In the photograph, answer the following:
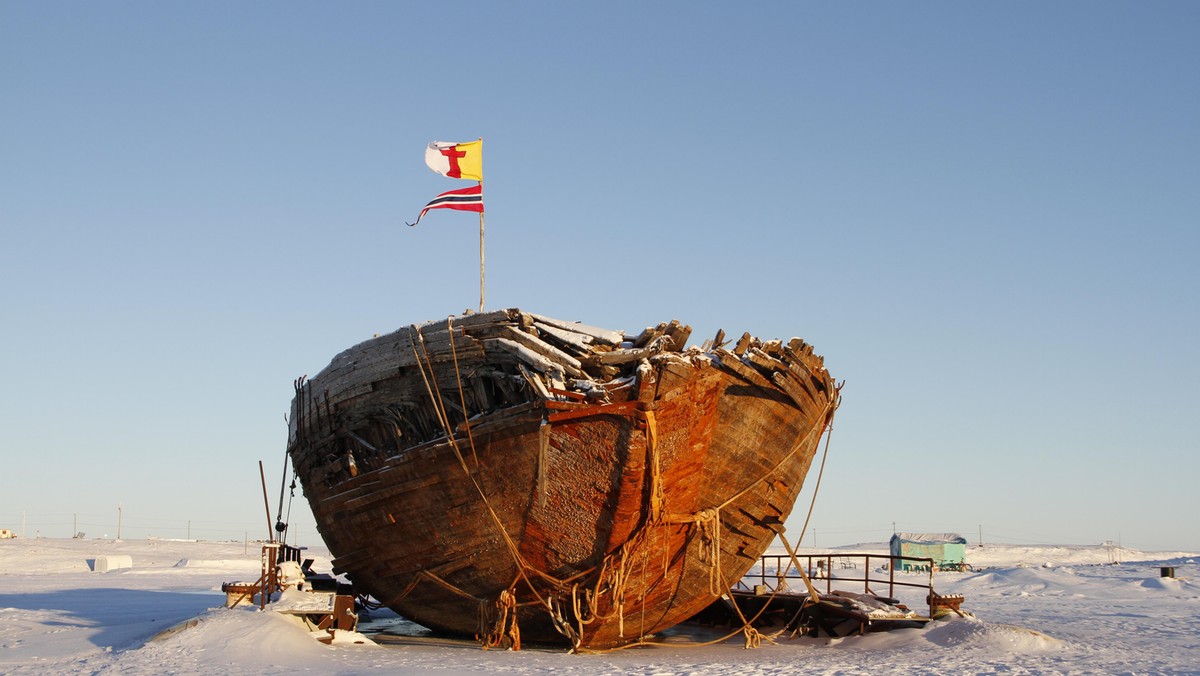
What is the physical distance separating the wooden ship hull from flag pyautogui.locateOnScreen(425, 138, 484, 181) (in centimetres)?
377

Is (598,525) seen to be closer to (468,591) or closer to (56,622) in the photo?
(468,591)

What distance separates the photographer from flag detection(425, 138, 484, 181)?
15312 mm

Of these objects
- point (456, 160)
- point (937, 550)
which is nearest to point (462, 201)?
point (456, 160)

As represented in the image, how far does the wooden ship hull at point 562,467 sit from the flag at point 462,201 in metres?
3.35

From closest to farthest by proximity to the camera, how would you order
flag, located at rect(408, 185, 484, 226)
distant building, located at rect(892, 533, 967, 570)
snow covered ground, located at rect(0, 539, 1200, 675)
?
snow covered ground, located at rect(0, 539, 1200, 675), flag, located at rect(408, 185, 484, 226), distant building, located at rect(892, 533, 967, 570)

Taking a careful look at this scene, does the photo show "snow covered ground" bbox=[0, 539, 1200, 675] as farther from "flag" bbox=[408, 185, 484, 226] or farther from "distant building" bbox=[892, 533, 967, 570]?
"distant building" bbox=[892, 533, 967, 570]

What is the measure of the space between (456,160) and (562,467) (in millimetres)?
6552

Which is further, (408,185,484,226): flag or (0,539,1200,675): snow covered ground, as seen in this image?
(408,185,484,226): flag

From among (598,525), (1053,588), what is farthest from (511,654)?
(1053,588)

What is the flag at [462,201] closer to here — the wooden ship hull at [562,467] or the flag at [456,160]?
the flag at [456,160]

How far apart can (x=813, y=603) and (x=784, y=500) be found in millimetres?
2050

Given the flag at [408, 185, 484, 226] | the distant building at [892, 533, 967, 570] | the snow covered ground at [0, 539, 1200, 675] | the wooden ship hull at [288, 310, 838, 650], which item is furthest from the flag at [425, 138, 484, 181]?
the distant building at [892, 533, 967, 570]

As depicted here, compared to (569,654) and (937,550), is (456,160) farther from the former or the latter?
(937,550)

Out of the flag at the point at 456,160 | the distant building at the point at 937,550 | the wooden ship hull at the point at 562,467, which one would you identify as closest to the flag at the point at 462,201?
the flag at the point at 456,160
